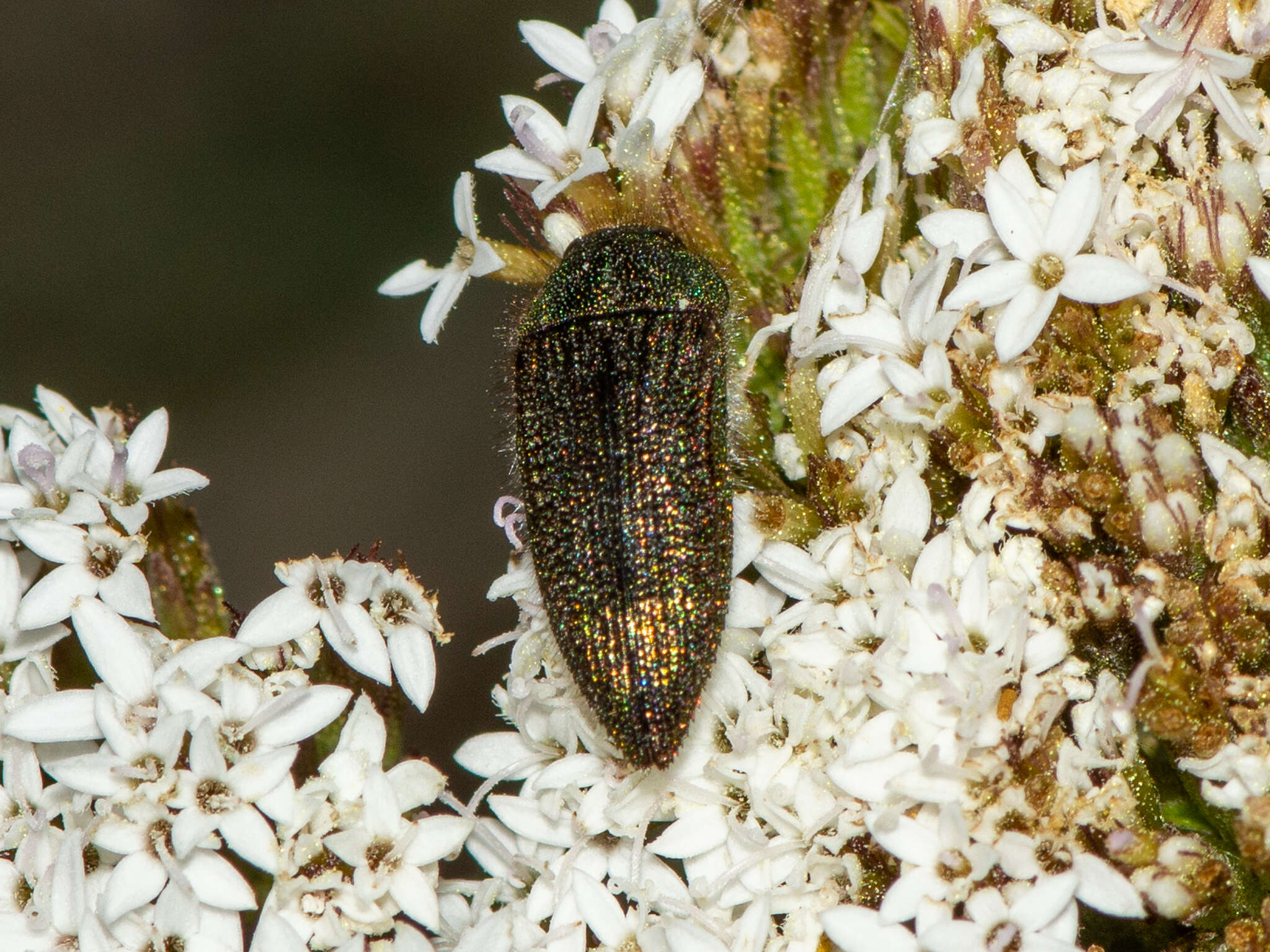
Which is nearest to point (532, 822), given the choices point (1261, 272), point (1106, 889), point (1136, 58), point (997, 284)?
point (1106, 889)

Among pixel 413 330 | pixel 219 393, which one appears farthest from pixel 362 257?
pixel 219 393

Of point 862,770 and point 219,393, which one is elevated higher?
point 862,770

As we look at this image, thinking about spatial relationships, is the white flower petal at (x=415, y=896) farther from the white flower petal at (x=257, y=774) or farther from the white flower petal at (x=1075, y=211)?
the white flower petal at (x=1075, y=211)

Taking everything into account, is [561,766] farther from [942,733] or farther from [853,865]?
[942,733]

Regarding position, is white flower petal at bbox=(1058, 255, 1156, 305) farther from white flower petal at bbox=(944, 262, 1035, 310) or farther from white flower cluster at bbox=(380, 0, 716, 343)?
white flower cluster at bbox=(380, 0, 716, 343)

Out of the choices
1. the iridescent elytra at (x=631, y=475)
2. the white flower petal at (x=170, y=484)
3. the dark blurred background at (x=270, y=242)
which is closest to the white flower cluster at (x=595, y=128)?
the iridescent elytra at (x=631, y=475)
